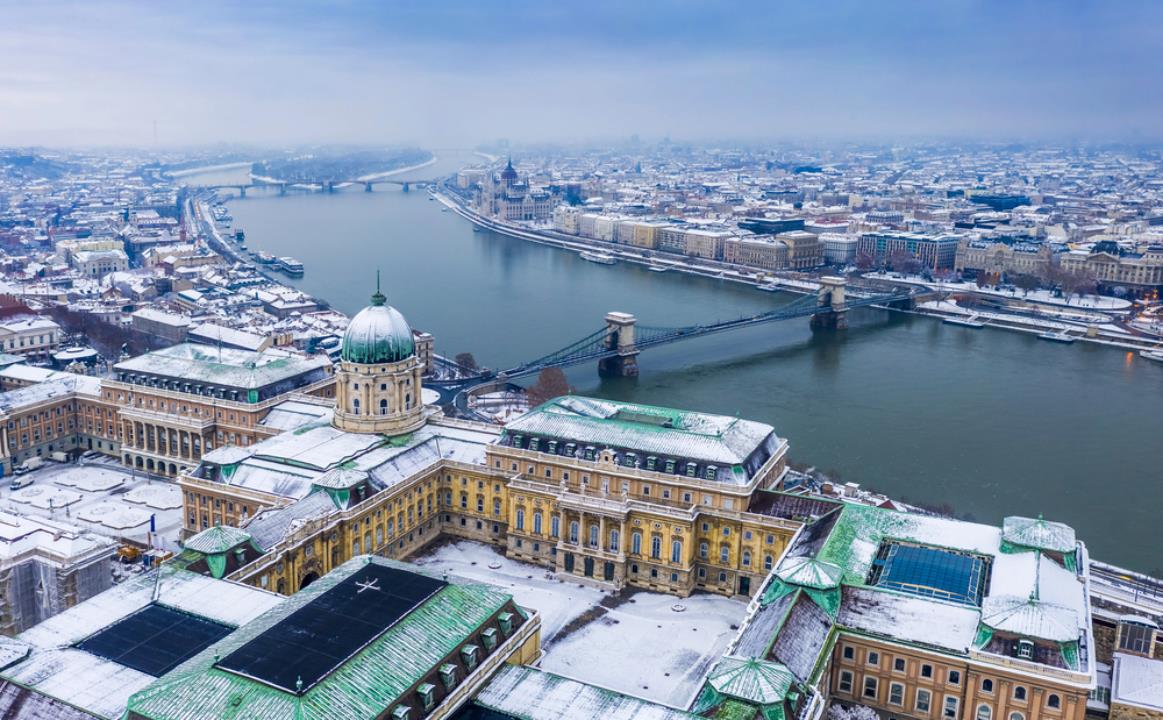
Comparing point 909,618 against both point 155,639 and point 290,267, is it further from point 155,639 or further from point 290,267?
point 290,267

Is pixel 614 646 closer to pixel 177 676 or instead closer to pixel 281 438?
pixel 177 676

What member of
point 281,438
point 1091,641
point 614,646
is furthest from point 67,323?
point 1091,641

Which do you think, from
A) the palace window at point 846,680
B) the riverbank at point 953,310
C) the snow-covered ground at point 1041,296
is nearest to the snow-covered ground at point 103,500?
the palace window at point 846,680

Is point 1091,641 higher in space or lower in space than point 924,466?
higher

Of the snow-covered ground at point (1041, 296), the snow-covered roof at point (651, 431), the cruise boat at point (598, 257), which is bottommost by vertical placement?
the cruise boat at point (598, 257)

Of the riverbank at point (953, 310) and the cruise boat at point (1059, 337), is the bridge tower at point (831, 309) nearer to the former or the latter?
the riverbank at point (953, 310)

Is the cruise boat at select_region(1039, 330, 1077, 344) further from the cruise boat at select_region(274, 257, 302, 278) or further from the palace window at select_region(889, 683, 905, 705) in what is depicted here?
the cruise boat at select_region(274, 257, 302, 278)
